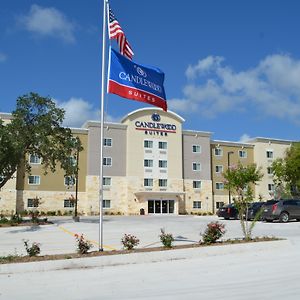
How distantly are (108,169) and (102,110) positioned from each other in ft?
142

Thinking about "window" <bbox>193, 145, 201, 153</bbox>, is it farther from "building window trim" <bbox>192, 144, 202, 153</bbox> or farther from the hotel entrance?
the hotel entrance

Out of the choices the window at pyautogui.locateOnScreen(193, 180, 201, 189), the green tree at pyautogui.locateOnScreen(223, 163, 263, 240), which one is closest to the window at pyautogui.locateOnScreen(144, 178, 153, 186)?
the window at pyautogui.locateOnScreen(193, 180, 201, 189)

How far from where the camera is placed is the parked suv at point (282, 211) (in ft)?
96.0

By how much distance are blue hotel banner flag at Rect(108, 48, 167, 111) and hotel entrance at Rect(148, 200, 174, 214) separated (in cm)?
4361

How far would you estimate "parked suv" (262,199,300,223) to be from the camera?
1152 inches

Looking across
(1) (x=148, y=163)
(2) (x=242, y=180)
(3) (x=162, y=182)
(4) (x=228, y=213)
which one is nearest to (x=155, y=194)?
(3) (x=162, y=182)

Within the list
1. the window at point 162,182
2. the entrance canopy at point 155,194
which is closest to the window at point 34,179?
the entrance canopy at point 155,194

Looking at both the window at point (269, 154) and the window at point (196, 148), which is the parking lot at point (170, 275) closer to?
the window at point (196, 148)

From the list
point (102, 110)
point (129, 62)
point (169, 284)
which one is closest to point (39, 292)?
point (169, 284)

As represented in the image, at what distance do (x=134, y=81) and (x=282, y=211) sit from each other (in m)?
18.5

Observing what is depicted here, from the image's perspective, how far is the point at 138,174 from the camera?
58.1 meters

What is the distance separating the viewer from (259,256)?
12.9m

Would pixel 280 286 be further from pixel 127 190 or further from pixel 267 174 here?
pixel 267 174

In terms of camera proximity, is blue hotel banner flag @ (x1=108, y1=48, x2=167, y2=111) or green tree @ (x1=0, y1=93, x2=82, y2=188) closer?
blue hotel banner flag @ (x1=108, y1=48, x2=167, y2=111)
